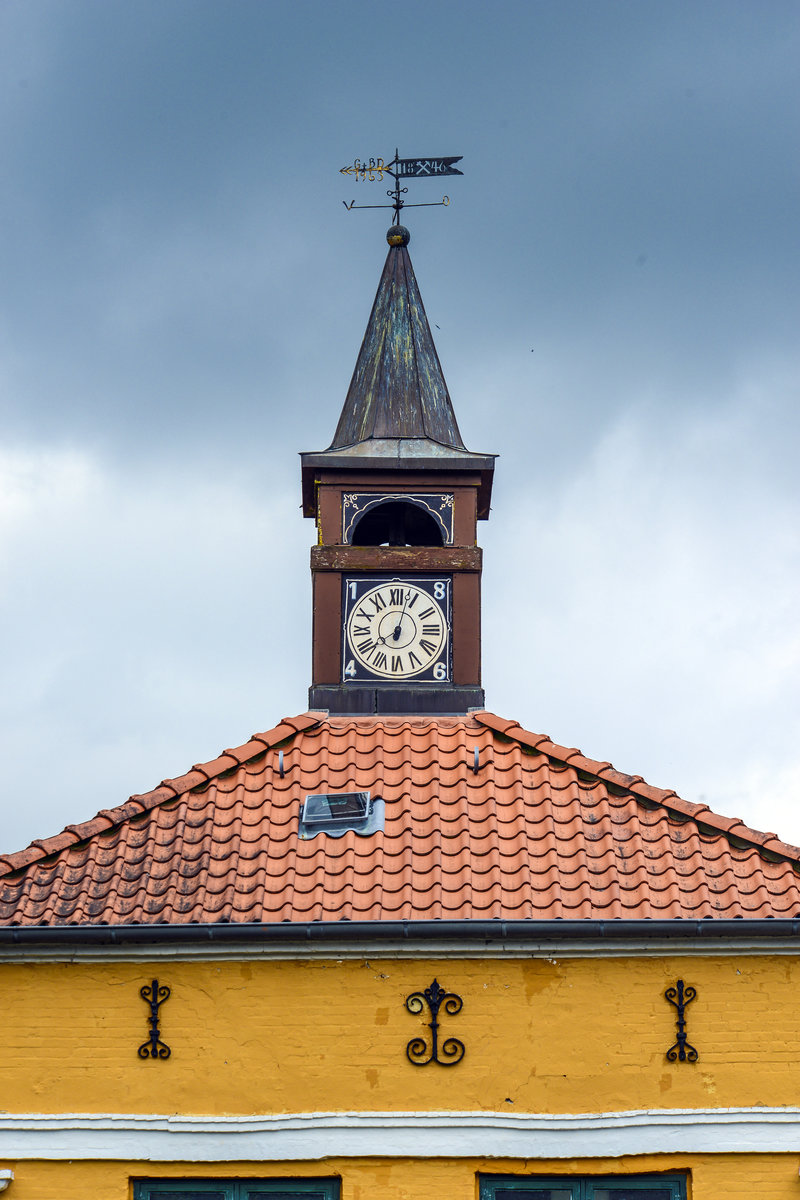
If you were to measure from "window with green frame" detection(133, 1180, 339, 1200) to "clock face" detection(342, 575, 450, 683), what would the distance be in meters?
4.36

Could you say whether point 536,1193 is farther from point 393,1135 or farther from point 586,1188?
point 393,1135

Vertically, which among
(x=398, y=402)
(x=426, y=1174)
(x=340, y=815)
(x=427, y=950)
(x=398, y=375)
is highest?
(x=398, y=375)

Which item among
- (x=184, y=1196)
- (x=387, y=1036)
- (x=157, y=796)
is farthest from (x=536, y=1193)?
(x=157, y=796)

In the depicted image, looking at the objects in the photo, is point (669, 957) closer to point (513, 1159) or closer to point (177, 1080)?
point (513, 1159)

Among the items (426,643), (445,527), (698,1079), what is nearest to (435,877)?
(698,1079)

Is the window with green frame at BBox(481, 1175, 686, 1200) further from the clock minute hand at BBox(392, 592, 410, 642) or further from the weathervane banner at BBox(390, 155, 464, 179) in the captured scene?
the weathervane banner at BBox(390, 155, 464, 179)

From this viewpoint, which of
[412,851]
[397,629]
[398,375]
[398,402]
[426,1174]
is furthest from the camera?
[398,375]

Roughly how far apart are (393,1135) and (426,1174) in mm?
320

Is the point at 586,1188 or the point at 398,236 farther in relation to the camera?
the point at 398,236

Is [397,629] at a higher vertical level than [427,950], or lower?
higher

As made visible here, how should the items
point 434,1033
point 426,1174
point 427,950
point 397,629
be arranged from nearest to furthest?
point 426,1174
point 434,1033
point 427,950
point 397,629

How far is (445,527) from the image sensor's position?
12.7 m

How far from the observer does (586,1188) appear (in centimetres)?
916

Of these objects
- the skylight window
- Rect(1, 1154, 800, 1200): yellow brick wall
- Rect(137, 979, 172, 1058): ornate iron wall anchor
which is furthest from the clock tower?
Rect(1, 1154, 800, 1200): yellow brick wall
